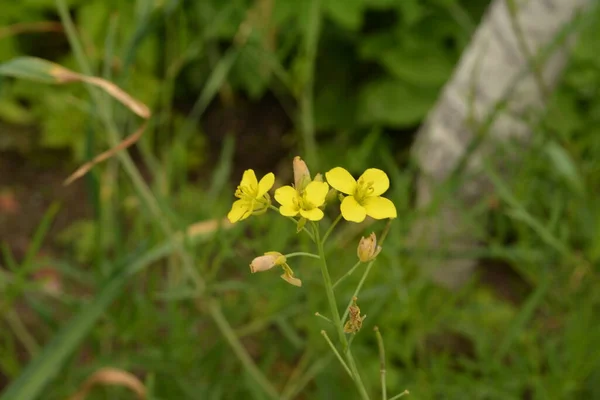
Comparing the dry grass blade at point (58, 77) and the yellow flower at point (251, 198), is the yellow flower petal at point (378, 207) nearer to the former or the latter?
the yellow flower at point (251, 198)

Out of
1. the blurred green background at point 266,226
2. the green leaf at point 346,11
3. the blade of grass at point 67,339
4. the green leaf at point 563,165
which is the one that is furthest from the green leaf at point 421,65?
the blade of grass at point 67,339

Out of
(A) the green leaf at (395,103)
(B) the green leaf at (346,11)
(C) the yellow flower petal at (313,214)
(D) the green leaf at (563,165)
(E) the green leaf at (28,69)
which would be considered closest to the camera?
(C) the yellow flower petal at (313,214)

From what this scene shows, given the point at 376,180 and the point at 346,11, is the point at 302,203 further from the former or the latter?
the point at 346,11

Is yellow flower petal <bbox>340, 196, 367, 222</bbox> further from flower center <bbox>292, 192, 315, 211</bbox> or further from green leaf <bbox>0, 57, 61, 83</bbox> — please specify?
green leaf <bbox>0, 57, 61, 83</bbox>

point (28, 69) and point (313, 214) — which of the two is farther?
point (28, 69)

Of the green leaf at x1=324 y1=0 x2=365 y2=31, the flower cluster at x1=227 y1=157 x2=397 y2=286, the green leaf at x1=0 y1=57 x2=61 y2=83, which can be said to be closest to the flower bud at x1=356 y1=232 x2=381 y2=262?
the flower cluster at x1=227 y1=157 x2=397 y2=286

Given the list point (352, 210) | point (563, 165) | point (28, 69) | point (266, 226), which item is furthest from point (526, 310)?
point (28, 69)

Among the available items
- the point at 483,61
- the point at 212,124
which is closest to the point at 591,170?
the point at 483,61
